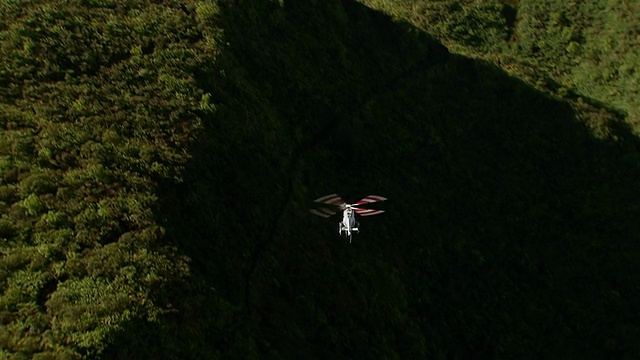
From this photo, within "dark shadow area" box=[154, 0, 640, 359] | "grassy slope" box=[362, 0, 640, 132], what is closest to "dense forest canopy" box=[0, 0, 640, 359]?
"dark shadow area" box=[154, 0, 640, 359]

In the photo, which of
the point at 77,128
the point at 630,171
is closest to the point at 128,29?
the point at 77,128

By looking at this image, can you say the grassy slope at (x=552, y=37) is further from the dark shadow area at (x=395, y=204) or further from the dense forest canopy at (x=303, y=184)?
the dark shadow area at (x=395, y=204)

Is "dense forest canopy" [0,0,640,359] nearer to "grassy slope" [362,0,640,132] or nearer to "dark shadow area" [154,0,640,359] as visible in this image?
"dark shadow area" [154,0,640,359]

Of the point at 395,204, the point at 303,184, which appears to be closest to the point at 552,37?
the point at 395,204

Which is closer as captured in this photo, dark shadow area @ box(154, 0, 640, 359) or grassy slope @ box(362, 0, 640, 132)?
dark shadow area @ box(154, 0, 640, 359)

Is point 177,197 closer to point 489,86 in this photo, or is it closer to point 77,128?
point 77,128

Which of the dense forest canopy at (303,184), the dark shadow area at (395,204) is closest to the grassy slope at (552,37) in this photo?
the dense forest canopy at (303,184)
